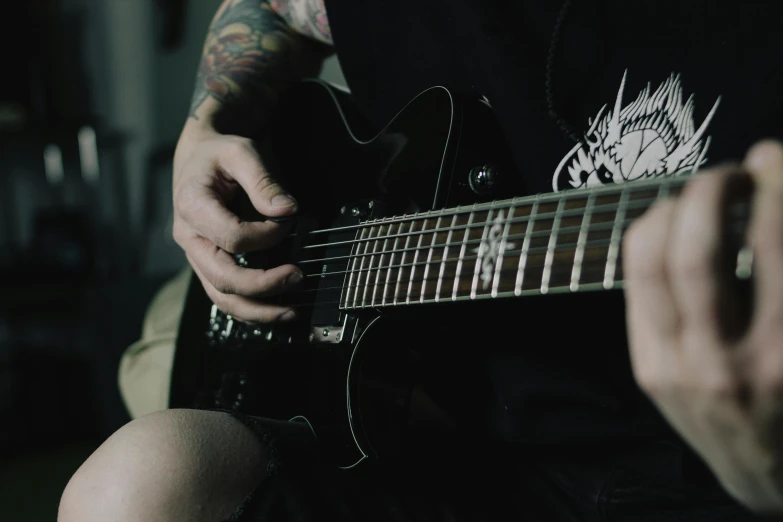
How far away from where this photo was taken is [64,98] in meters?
2.58

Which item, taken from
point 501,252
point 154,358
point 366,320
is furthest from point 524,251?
point 154,358

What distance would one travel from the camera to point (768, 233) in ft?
1.18

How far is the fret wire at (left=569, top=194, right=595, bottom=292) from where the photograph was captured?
0.46 m

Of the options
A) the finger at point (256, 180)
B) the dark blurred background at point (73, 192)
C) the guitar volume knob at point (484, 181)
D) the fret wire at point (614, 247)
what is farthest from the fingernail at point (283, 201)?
the dark blurred background at point (73, 192)

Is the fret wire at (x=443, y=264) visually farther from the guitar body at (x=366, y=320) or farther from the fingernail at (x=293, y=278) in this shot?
the fingernail at (x=293, y=278)

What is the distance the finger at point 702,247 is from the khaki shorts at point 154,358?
944 mm

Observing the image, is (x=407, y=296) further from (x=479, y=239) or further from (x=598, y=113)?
(x=598, y=113)

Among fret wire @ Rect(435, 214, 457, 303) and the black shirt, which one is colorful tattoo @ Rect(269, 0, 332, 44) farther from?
fret wire @ Rect(435, 214, 457, 303)

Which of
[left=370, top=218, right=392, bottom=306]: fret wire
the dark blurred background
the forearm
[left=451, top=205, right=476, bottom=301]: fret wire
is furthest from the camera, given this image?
the dark blurred background

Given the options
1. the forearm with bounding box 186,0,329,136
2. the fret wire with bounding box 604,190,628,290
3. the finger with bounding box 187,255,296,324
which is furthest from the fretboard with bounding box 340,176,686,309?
the forearm with bounding box 186,0,329,136

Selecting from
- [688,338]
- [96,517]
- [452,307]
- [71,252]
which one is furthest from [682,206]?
[71,252]

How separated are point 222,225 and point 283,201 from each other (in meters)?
0.08

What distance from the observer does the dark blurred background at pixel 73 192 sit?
80.0 inches

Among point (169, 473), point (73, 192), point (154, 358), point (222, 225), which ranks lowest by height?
point (73, 192)
